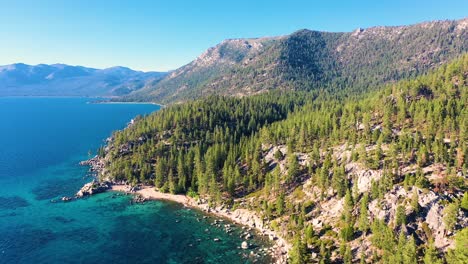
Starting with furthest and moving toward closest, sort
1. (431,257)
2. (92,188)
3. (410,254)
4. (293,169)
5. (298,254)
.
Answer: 1. (92,188)
2. (293,169)
3. (298,254)
4. (410,254)
5. (431,257)

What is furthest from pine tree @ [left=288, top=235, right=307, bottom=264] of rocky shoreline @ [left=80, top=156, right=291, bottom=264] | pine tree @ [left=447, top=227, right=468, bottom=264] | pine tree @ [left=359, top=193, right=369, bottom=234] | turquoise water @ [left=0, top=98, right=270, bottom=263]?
pine tree @ [left=447, top=227, right=468, bottom=264]

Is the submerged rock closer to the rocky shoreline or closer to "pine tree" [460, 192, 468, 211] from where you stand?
the rocky shoreline

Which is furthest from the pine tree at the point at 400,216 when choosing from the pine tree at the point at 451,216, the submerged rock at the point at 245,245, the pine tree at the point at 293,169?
the pine tree at the point at 293,169

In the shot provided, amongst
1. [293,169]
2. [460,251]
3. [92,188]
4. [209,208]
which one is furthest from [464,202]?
[92,188]

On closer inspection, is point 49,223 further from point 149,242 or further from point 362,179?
point 362,179

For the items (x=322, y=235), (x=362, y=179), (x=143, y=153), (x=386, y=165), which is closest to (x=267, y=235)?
(x=322, y=235)

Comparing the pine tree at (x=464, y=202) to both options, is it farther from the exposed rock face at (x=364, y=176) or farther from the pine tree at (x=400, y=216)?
the exposed rock face at (x=364, y=176)

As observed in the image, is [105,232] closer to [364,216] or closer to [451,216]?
[364,216]
